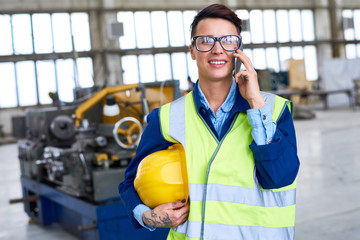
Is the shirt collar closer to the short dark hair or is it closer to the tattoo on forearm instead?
the short dark hair

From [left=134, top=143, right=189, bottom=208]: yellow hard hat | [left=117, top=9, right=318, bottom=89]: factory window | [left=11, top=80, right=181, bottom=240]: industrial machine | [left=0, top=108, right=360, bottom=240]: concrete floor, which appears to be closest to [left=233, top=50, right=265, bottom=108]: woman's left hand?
[left=134, top=143, right=189, bottom=208]: yellow hard hat

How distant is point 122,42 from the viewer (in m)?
19.2

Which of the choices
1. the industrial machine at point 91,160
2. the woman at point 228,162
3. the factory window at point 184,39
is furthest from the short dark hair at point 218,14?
the factory window at point 184,39

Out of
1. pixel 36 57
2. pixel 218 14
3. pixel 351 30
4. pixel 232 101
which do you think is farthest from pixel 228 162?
pixel 351 30

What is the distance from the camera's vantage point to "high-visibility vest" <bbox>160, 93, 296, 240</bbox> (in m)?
1.34

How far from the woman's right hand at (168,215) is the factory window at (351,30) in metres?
23.9

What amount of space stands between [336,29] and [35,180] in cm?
2187

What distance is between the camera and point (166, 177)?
141cm

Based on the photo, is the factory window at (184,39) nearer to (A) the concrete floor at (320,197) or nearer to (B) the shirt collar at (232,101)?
(A) the concrete floor at (320,197)

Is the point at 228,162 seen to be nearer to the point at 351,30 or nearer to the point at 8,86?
the point at 8,86

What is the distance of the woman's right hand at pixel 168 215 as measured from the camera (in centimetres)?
137

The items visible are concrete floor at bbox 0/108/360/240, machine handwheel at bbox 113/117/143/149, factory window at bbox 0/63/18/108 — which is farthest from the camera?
factory window at bbox 0/63/18/108

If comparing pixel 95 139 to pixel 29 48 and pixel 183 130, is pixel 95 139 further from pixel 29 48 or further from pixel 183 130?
pixel 29 48

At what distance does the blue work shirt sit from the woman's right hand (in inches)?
2.5
